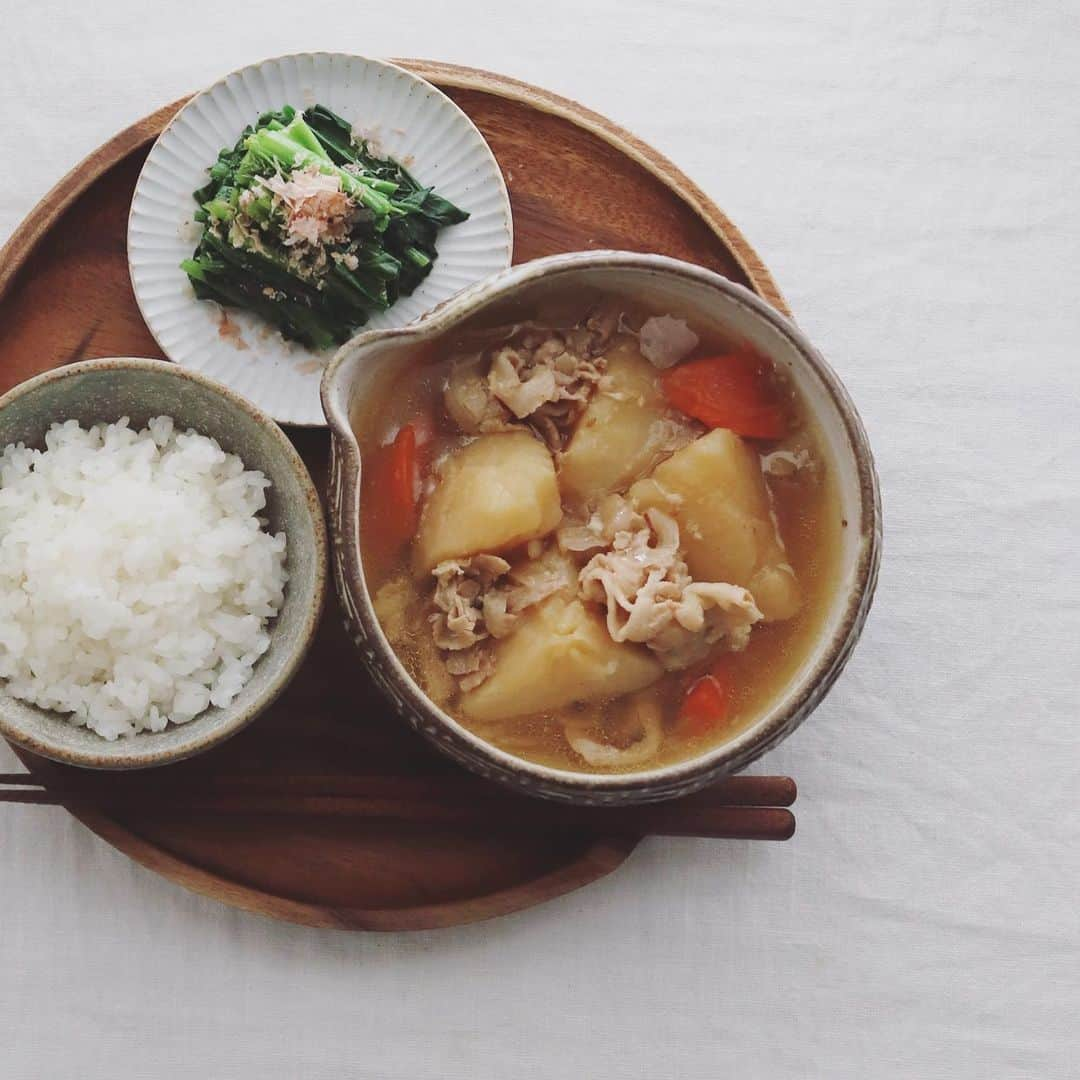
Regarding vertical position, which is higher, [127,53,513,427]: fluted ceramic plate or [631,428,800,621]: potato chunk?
[127,53,513,427]: fluted ceramic plate

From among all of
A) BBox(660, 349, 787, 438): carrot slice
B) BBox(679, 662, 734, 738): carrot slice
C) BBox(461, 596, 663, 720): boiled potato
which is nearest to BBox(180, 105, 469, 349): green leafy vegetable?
BBox(660, 349, 787, 438): carrot slice

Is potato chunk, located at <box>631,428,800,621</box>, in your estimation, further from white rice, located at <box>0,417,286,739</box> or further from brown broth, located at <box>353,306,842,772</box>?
white rice, located at <box>0,417,286,739</box>

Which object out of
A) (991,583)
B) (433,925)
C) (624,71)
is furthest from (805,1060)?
(624,71)

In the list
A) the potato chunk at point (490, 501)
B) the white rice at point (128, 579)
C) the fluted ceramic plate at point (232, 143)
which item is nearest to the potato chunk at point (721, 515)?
the potato chunk at point (490, 501)

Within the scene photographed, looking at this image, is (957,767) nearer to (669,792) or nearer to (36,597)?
(669,792)

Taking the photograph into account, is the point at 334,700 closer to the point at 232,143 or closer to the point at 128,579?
the point at 128,579

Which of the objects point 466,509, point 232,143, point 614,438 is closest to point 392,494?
point 466,509
